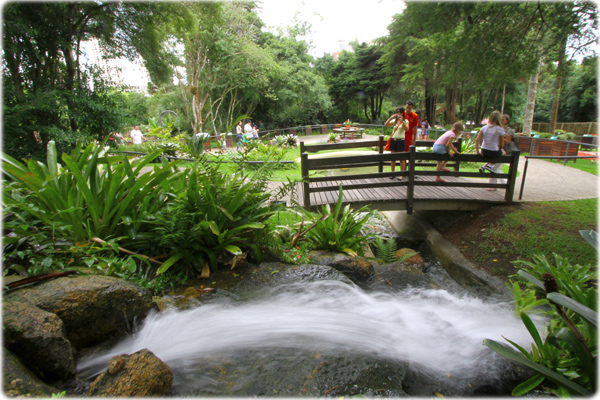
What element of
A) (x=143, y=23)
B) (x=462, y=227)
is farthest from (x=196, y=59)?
(x=462, y=227)

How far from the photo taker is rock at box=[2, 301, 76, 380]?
1746mm

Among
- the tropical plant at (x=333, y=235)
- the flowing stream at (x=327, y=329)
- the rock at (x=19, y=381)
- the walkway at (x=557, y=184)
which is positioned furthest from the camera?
the walkway at (x=557, y=184)

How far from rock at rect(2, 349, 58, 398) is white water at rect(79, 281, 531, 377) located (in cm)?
39

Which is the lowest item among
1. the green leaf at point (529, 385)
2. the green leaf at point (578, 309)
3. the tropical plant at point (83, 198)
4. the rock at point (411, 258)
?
the rock at point (411, 258)

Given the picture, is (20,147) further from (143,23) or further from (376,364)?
(376,364)

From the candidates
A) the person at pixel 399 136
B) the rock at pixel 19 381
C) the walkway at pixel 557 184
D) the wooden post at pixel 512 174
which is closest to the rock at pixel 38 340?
the rock at pixel 19 381

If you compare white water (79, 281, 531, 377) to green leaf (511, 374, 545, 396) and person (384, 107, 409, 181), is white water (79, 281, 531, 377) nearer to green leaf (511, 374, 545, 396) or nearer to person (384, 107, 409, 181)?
green leaf (511, 374, 545, 396)

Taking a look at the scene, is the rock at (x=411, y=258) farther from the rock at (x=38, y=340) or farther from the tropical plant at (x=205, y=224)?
the rock at (x=38, y=340)

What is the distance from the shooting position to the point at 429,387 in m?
2.23

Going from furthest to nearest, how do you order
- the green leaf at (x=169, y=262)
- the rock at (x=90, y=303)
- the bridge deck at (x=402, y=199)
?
the bridge deck at (x=402, y=199) → the green leaf at (x=169, y=262) → the rock at (x=90, y=303)

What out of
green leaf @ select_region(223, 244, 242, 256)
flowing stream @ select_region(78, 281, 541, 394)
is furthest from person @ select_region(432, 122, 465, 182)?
green leaf @ select_region(223, 244, 242, 256)

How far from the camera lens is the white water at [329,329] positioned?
7.64 ft

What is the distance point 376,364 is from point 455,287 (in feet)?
9.35

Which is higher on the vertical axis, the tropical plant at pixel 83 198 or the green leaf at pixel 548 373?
the tropical plant at pixel 83 198
